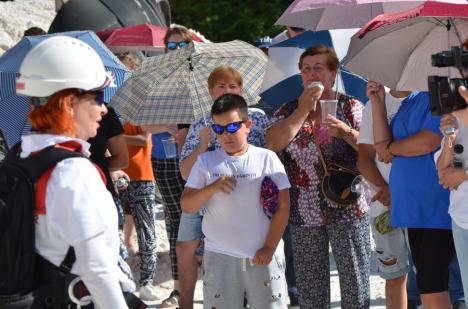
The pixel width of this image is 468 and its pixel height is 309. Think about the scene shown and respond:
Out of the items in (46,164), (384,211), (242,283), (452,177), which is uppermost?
(46,164)

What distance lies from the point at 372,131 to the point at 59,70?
9.06 feet

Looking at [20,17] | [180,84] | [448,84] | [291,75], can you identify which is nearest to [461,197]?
[448,84]

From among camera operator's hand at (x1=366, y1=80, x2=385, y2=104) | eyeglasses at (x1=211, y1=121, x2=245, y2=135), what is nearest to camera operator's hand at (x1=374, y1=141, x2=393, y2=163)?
camera operator's hand at (x1=366, y1=80, x2=385, y2=104)

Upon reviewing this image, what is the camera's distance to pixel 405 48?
239 inches

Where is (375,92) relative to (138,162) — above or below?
above

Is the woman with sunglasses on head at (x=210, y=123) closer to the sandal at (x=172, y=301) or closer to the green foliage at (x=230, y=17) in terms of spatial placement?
the sandal at (x=172, y=301)

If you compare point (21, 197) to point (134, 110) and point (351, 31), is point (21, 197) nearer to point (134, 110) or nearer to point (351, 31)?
point (134, 110)

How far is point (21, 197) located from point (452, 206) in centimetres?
253

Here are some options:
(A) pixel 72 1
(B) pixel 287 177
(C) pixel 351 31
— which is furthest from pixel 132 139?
(A) pixel 72 1

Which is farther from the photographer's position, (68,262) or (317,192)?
(317,192)

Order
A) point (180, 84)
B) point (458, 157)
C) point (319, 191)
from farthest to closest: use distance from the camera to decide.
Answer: point (180, 84)
point (319, 191)
point (458, 157)

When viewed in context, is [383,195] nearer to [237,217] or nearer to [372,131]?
[372,131]

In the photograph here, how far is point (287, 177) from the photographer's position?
582 cm

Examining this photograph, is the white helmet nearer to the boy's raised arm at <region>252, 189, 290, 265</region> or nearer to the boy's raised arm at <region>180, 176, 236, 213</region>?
the boy's raised arm at <region>180, 176, 236, 213</region>
